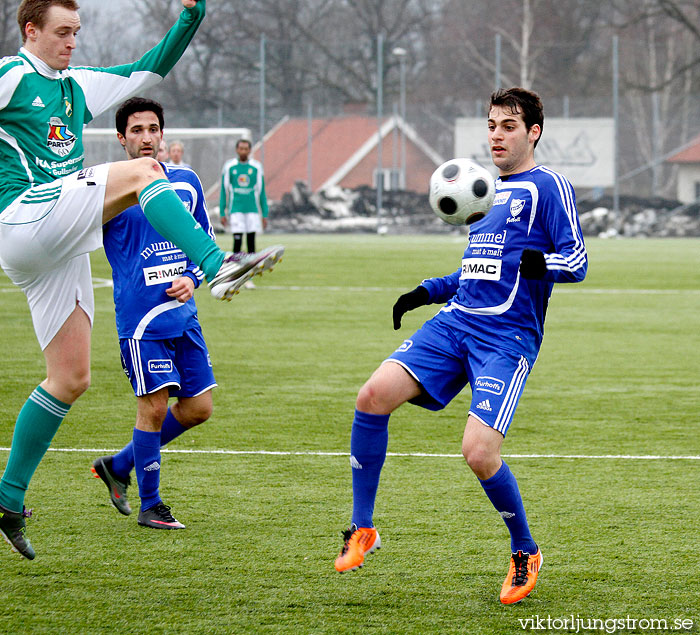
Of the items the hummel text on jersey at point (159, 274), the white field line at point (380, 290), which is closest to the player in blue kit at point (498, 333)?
the hummel text on jersey at point (159, 274)

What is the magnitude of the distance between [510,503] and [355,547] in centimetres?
61

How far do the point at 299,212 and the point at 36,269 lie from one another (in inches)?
1269

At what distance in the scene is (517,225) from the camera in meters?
4.26

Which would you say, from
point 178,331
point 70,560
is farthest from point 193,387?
point 70,560

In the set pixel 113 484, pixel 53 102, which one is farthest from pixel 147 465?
pixel 53 102

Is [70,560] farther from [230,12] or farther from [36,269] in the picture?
[230,12]

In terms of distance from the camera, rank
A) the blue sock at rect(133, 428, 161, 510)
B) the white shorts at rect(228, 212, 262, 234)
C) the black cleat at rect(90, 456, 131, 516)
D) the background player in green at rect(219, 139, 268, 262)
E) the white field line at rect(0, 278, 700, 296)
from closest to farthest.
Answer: the blue sock at rect(133, 428, 161, 510) → the black cleat at rect(90, 456, 131, 516) → the white field line at rect(0, 278, 700, 296) → the background player in green at rect(219, 139, 268, 262) → the white shorts at rect(228, 212, 262, 234)

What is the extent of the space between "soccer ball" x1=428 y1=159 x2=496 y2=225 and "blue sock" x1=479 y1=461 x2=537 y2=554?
1.00 metres

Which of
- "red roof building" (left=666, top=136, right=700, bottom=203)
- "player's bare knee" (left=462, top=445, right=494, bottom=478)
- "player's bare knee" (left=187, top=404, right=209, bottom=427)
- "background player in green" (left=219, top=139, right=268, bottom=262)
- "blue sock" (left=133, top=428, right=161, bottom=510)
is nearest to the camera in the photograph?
"player's bare knee" (left=462, top=445, right=494, bottom=478)

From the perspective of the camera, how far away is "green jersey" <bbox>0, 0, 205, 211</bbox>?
167 inches

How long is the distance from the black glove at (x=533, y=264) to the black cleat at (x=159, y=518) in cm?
198

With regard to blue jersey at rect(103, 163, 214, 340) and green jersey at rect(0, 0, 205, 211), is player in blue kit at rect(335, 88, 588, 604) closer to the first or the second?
blue jersey at rect(103, 163, 214, 340)

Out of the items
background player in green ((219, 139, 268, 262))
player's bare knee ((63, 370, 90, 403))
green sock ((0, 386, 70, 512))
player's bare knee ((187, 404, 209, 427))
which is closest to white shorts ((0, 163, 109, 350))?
player's bare knee ((63, 370, 90, 403))

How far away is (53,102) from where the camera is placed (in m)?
4.36
